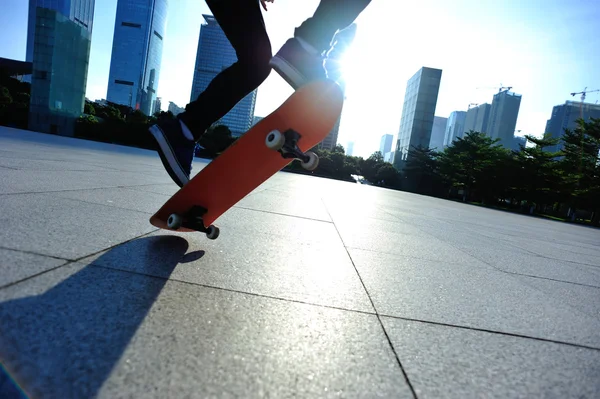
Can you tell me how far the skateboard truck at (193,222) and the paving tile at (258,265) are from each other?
0.10 metres

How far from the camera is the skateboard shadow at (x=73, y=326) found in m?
0.61

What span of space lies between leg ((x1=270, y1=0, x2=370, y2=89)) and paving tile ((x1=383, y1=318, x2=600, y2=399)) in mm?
1183

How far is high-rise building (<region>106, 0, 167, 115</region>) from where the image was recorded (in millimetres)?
137750

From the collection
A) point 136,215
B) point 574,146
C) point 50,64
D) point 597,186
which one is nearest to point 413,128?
point 574,146

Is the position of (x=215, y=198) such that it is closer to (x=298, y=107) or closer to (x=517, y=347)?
(x=298, y=107)

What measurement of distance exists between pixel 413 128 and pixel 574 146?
46.3m

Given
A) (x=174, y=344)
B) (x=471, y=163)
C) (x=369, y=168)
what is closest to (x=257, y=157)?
(x=174, y=344)

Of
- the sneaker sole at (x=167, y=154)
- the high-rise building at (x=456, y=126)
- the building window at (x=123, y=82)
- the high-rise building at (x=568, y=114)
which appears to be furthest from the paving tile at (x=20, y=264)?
the high-rise building at (x=456, y=126)

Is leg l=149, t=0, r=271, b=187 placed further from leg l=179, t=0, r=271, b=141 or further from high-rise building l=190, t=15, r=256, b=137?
high-rise building l=190, t=15, r=256, b=137

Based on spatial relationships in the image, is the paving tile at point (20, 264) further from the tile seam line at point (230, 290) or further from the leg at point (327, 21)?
the leg at point (327, 21)

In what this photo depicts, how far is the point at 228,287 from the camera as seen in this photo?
4.00ft

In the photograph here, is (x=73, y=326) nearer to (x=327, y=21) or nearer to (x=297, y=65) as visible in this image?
(x=297, y=65)

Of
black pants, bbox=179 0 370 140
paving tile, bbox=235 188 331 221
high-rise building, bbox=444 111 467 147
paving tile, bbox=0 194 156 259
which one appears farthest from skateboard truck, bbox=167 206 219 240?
high-rise building, bbox=444 111 467 147

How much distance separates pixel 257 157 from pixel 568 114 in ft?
463
